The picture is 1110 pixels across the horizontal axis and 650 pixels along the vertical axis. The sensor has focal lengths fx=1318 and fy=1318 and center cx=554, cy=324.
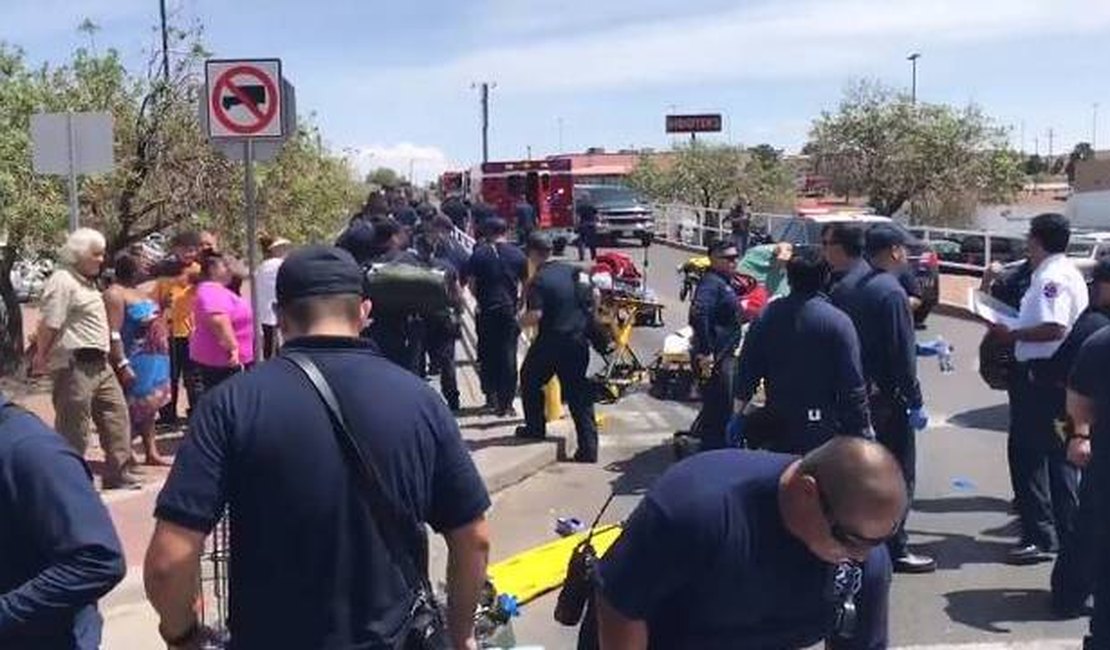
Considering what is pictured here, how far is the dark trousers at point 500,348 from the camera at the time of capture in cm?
1132

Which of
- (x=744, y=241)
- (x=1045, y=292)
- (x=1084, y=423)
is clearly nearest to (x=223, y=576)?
(x=1084, y=423)

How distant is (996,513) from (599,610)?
6.12 metres

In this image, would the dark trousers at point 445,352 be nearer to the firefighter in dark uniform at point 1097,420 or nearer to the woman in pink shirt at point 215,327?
the woman in pink shirt at point 215,327

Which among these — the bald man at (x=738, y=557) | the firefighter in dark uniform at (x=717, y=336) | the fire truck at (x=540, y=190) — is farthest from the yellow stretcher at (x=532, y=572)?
the fire truck at (x=540, y=190)

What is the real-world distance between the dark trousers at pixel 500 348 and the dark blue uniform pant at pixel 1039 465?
4.94 m

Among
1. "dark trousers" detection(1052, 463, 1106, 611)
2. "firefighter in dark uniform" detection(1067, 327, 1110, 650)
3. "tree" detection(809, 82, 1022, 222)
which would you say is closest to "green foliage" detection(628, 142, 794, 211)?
"tree" detection(809, 82, 1022, 222)

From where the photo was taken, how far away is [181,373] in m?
11.1

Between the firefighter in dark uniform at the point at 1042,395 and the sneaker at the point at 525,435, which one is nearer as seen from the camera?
the firefighter in dark uniform at the point at 1042,395

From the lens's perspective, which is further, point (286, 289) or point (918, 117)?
point (918, 117)

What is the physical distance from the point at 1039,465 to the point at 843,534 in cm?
494

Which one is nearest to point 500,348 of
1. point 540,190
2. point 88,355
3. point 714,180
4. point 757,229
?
point 88,355

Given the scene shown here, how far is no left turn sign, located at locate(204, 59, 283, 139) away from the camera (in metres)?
8.32

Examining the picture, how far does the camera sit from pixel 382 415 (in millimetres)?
3111

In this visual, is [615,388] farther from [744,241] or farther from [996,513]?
[744,241]
